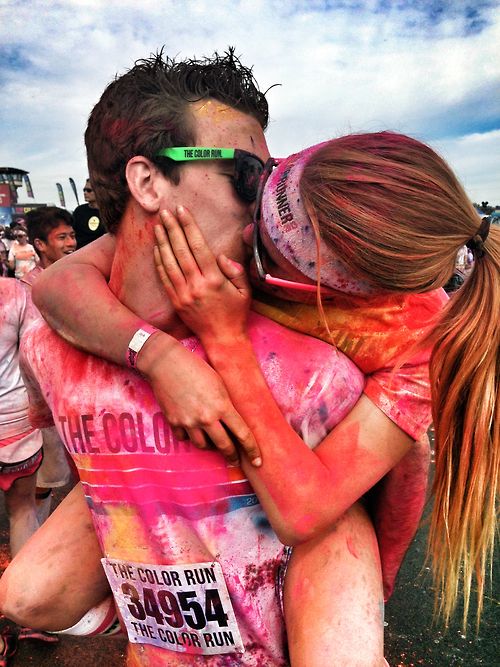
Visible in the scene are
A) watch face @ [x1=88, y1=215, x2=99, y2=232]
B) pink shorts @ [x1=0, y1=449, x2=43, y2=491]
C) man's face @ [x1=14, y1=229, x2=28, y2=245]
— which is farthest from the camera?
man's face @ [x1=14, y1=229, x2=28, y2=245]

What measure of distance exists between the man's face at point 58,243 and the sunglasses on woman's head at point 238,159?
3.83 m

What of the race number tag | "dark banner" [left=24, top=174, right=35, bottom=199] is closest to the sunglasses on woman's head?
the race number tag

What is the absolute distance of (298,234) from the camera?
3.75 ft

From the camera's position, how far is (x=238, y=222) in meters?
1.34

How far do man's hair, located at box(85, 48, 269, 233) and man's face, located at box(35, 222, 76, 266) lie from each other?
3.60 m

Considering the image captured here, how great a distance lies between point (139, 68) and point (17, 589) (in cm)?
164

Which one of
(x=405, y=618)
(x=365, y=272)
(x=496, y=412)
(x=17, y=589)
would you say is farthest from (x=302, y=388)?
(x=405, y=618)

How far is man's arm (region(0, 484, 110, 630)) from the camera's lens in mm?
1644

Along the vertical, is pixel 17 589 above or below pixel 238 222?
below

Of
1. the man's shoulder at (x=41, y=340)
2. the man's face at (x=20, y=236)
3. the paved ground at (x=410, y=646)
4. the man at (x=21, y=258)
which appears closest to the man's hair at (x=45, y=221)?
the paved ground at (x=410, y=646)

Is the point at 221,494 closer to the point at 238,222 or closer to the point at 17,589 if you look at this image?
the point at 238,222

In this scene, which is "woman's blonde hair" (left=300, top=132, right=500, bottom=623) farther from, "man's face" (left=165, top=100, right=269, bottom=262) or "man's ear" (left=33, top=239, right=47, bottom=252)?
"man's ear" (left=33, top=239, right=47, bottom=252)

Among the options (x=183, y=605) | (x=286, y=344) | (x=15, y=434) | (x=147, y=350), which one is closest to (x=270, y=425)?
(x=286, y=344)

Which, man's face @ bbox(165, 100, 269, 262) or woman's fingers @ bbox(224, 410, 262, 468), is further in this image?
man's face @ bbox(165, 100, 269, 262)
